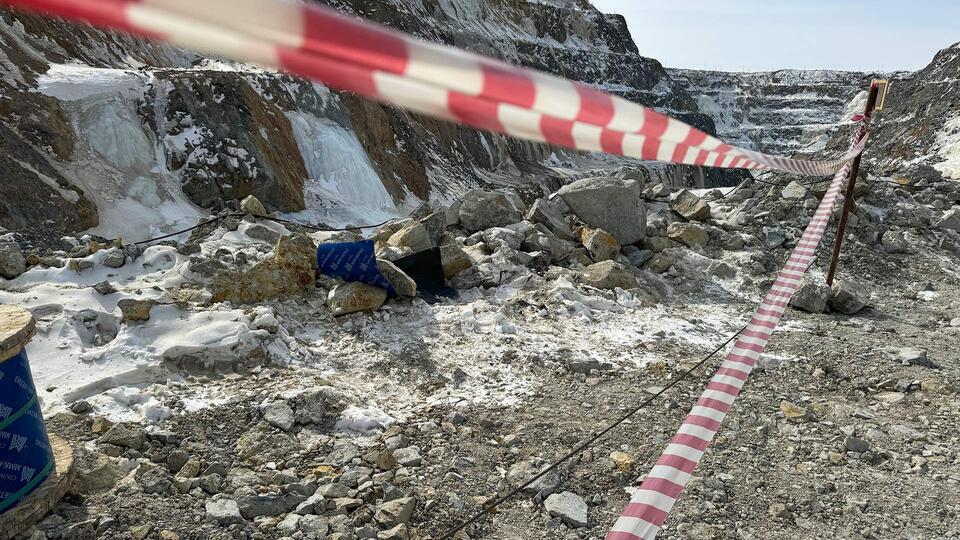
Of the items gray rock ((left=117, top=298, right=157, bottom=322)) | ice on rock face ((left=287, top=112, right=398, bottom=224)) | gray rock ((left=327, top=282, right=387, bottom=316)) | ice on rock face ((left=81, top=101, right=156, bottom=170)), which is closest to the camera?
gray rock ((left=117, top=298, right=157, bottom=322))

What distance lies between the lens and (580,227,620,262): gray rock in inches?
274

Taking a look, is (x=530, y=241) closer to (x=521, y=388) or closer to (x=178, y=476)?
(x=521, y=388)

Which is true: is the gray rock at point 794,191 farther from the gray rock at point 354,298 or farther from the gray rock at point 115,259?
the gray rock at point 115,259

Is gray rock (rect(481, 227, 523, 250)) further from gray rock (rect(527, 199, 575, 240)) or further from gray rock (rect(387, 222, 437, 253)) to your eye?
gray rock (rect(387, 222, 437, 253))

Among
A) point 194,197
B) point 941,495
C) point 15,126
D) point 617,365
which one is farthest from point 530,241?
point 15,126

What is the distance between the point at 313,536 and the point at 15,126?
419 inches

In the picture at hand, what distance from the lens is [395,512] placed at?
291cm

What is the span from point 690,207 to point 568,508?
21.1 ft

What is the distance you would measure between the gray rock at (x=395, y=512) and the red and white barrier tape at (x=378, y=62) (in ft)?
7.83

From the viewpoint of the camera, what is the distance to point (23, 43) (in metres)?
11.6

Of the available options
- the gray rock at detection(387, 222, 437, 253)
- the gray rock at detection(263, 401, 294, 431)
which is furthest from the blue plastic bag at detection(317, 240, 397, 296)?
the gray rock at detection(263, 401, 294, 431)

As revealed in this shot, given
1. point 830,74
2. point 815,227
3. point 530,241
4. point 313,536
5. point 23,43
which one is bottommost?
point 313,536

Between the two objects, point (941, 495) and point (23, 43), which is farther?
point (23, 43)

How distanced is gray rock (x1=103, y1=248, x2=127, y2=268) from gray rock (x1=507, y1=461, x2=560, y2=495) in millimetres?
4263
